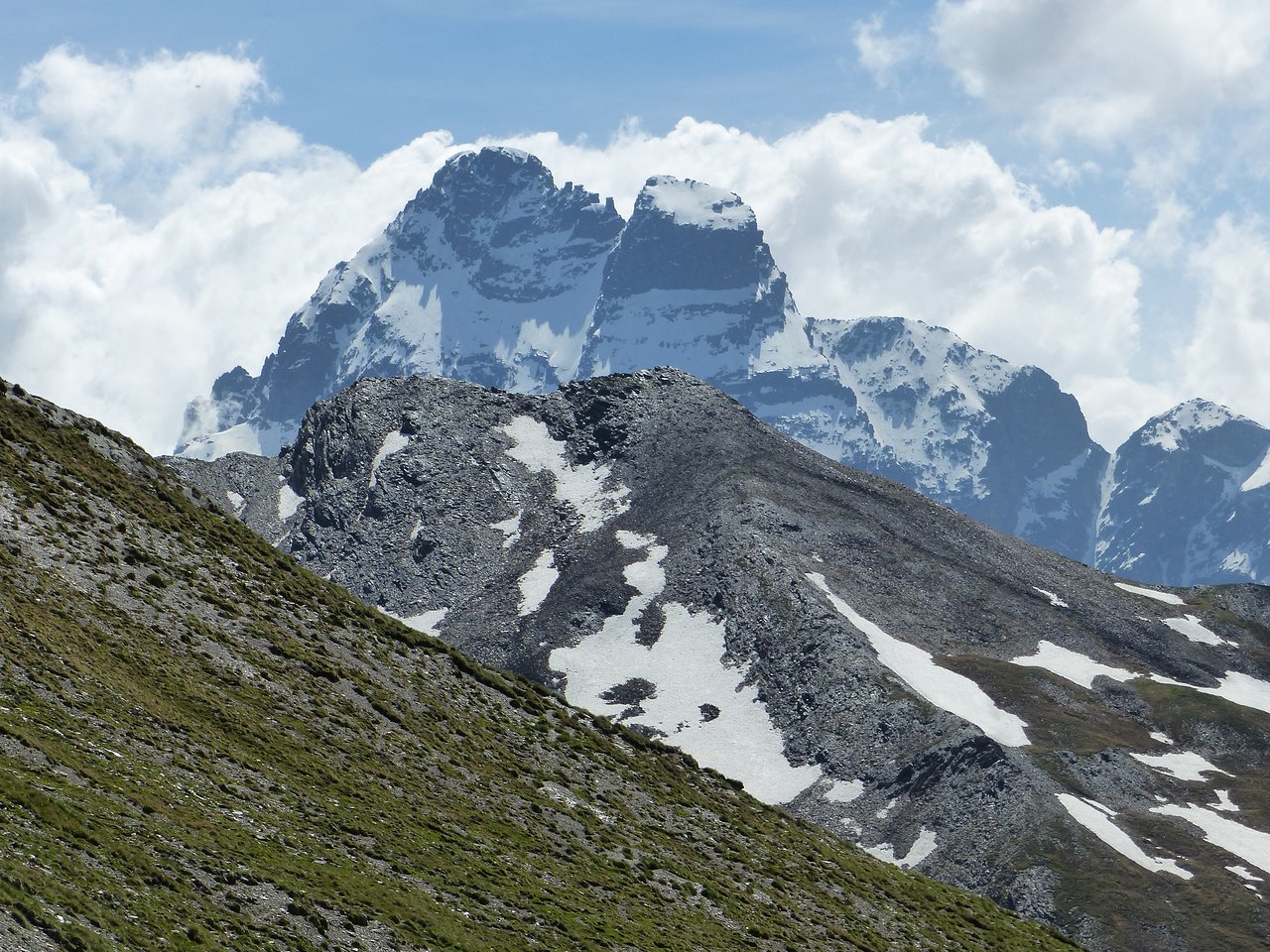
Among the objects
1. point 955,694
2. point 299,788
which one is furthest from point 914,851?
point 299,788

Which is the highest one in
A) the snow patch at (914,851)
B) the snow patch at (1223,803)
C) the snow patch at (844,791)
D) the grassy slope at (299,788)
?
the snow patch at (1223,803)

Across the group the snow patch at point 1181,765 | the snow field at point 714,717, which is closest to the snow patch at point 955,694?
the snow patch at point 1181,765

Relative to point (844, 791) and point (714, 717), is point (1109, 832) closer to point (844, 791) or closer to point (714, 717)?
point (844, 791)

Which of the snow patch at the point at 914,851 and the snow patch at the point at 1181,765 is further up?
the snow patch at the point at 1181,765

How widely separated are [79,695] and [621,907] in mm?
17345

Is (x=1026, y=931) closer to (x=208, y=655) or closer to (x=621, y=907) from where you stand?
(x=621, y=907)

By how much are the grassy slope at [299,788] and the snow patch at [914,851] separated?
3414 inches

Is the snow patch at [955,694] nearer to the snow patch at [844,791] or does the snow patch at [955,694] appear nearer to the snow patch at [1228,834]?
the snow patch at [844,791]

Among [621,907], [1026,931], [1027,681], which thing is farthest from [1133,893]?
[621,907]

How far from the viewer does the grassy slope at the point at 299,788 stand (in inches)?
1358

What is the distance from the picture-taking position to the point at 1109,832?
154 m

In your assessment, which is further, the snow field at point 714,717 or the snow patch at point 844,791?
the snow field at point 714,717

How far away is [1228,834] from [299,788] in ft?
458

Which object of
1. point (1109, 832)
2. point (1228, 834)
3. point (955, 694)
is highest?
point (955, 694)
